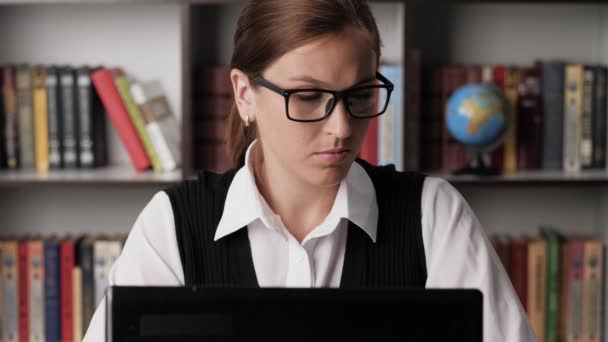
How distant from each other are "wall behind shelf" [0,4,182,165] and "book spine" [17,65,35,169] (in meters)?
0.17

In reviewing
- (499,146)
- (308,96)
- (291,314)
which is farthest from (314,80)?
(499,146)

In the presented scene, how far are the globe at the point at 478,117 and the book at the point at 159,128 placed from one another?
0.67 m

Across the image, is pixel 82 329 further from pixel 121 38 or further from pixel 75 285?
pixel 121 38

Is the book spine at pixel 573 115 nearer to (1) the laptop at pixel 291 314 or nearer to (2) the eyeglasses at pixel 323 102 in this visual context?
(2) the eyeglasses at pixel 323 102

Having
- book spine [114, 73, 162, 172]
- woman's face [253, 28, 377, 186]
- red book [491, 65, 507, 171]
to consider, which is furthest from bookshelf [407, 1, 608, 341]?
woman's face [253, 28, 377, 186]

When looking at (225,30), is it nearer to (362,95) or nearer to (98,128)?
(98,128)

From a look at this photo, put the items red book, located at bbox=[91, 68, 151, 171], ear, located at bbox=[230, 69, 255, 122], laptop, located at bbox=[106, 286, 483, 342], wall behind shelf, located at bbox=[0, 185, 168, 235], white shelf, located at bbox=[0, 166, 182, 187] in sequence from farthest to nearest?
1. wall behind shelf, located at bbox=[0, 185, 168, 235]
2. red book, located at bbox=[91, 68, 151, 171]
3. white shelf, located at bbox=[0, 166, 182, 187]
4. ear, located at bbox=[230, 69, 255, 122]
5. laptop, located at bbox=[106, 286, 483, 342]

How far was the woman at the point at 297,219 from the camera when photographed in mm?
1246

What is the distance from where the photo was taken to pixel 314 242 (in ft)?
4.52

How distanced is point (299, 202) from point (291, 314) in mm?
708

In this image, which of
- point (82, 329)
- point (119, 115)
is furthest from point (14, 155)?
point (82, 329)

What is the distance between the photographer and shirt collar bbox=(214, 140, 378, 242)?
4.48 feet

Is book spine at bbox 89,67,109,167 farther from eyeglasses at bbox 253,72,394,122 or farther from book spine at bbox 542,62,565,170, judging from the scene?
eyeglasses at bbox 253,72,394,122

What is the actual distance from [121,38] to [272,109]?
5.35 feet
